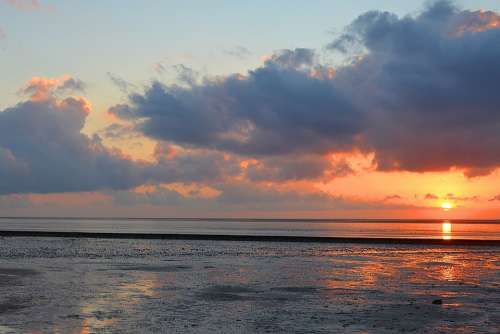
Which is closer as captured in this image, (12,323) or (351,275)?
(12,323)

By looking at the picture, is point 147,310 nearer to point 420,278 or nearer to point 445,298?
point 445,298

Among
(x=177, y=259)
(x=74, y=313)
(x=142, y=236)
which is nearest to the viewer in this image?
(x=74, y=313)

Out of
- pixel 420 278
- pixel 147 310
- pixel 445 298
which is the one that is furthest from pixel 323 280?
pixel 147 310

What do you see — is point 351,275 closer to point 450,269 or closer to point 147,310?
point 450,269

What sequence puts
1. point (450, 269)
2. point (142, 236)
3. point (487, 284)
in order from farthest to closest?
1. point (142, 236)
2. point (450, 269)
3. point (487, 284)

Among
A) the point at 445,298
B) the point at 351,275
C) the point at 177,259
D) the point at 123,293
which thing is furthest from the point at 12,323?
the point at 177,259

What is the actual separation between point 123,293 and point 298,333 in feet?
39.8

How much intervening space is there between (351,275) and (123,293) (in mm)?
15744

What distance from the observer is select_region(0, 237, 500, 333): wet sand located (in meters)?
21.3

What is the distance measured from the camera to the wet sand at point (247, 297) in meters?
21.3

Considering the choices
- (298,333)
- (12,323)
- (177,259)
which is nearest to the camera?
(298,333)

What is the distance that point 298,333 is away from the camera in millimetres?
19938

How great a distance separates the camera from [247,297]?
28797 millimetres

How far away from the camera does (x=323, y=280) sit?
1417 inches
